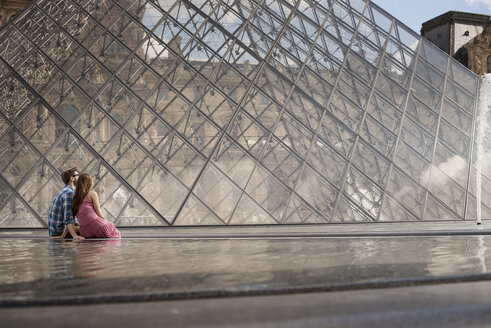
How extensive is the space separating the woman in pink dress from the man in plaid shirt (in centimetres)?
13

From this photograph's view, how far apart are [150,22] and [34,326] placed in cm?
1164

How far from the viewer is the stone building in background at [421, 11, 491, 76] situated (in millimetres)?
37562

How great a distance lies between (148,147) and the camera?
11.5m

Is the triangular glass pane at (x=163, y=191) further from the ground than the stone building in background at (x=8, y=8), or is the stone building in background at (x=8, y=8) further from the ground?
the stone building in background at (x=8, y=8)

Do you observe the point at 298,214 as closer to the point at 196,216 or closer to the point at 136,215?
the point at 196,216

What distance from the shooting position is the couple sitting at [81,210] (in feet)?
25.5

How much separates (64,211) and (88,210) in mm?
416

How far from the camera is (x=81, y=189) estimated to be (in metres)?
7.75

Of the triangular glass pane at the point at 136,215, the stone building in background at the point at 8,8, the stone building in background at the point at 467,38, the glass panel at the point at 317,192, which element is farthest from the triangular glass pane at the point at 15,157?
the stone building in background at the point at 467,38

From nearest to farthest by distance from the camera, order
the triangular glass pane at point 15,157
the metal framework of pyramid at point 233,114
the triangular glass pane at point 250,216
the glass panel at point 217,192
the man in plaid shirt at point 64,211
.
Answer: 1. the man in plaid shirt at point 64,211
2. the triangular glass pane at point 250,216
3. the glass panel at point 217,192
4. the metal framework of pyramid at point 233,114
5. the triangular glass pane at point 15,157

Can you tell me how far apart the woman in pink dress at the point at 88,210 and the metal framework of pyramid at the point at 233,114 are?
9.10 ft

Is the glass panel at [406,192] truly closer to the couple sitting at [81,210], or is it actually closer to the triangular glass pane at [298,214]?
the triangular glass pane at [298,214]

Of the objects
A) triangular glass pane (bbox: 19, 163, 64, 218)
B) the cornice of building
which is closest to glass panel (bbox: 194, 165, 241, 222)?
triangular glass pane (bbox: 19, 163, 64, 218)

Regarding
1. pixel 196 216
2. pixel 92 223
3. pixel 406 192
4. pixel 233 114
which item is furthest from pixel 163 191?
pixel 406 192
